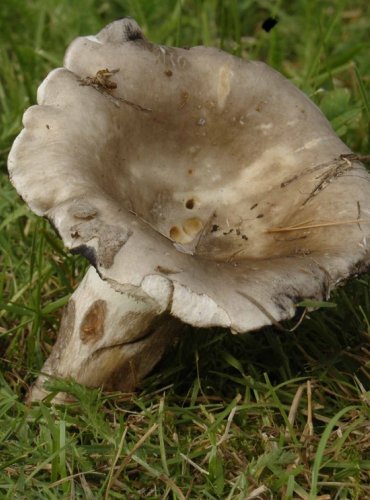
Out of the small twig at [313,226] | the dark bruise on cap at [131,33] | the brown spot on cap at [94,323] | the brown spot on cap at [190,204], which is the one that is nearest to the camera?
the small twig at [313,226]

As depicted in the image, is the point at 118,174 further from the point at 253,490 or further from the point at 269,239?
the point at 253,490

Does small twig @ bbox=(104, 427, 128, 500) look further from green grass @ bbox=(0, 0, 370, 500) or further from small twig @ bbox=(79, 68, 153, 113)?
small twig @ bbox=(79, 68, 153, 113)

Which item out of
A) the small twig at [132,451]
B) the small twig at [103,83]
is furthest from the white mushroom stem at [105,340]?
the small twig at [103,83]

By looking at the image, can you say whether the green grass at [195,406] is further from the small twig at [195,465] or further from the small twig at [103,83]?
the small twig at [103,83]

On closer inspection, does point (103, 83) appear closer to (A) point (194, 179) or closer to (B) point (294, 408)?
(A) point (194, 179)

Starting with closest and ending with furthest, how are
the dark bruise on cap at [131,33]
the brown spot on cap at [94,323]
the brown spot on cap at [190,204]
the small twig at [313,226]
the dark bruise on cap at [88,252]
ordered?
the dark bruise on cap at [88,252]
the small twig at [313,226]
the brown spot on cap at [94,323]
the dark bruise on cap at [131,33]
the brown spot on cap at [190,204]

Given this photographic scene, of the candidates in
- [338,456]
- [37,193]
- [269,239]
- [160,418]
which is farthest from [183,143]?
[338,456]

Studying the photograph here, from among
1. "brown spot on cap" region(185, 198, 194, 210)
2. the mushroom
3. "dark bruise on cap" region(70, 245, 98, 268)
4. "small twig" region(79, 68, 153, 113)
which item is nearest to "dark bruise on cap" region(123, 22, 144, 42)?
the mushroom
